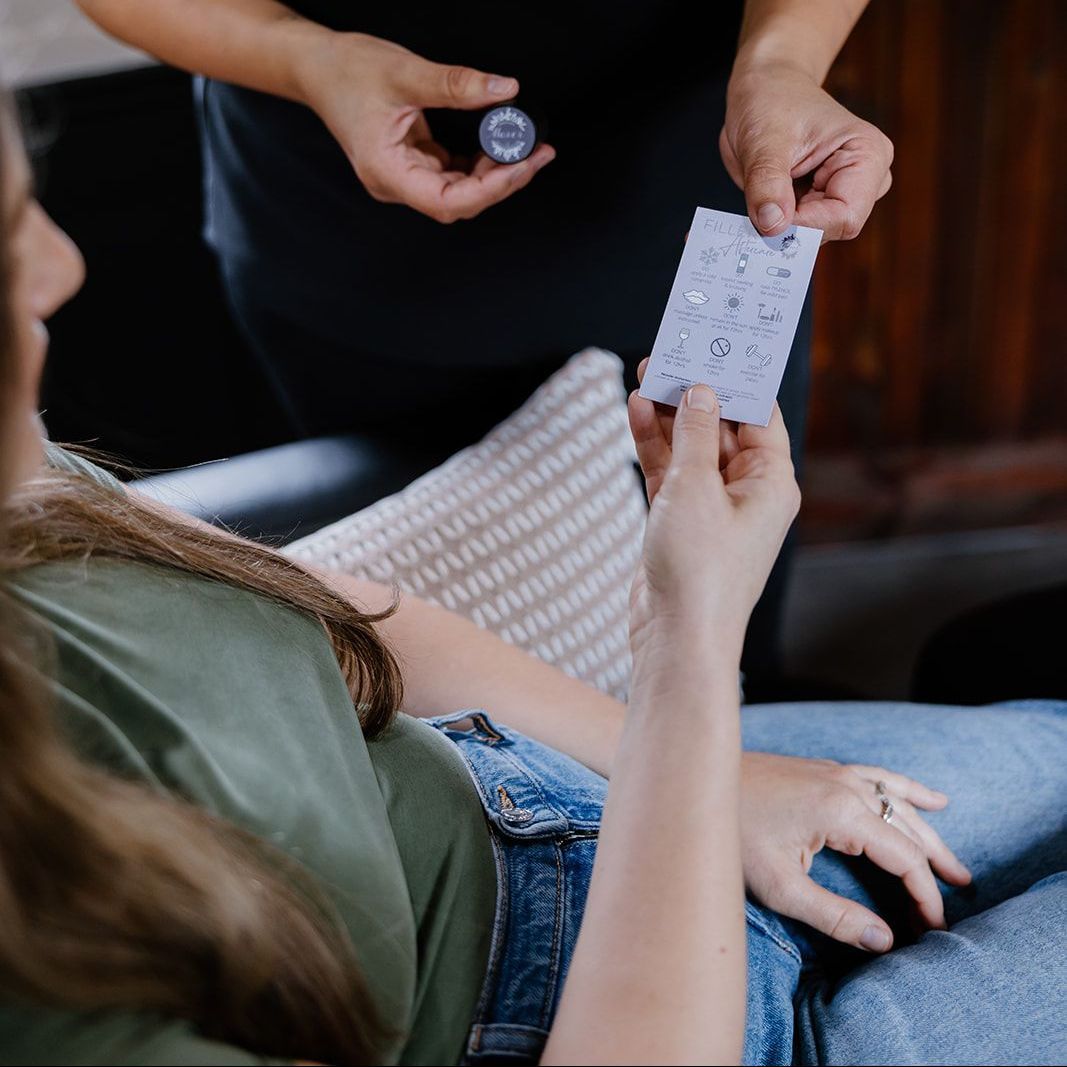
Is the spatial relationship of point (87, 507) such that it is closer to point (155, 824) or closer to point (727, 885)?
point (155, 824)

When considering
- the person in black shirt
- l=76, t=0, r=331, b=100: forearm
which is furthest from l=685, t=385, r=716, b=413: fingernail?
l=76, t=0, r=331, b=100: forearm

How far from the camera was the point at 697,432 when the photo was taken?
2.40 feet

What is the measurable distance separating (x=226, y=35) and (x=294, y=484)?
1.48ft

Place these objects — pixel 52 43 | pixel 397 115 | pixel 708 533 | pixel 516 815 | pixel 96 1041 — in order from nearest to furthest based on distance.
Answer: pixel 96 1041 → pixel 708 533 → pixel 516 815 → pixel 397 115 → pixel 52 43

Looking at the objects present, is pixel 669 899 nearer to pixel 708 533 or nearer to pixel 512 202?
pixel 708 533

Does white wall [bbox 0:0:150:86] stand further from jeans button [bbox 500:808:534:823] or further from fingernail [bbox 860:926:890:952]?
fingernail [bbox 860:926:890:952]

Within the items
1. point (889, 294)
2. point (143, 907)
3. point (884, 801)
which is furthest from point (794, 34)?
point (889, 294)

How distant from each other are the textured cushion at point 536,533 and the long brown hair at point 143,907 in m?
0.49

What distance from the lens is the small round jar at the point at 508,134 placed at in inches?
41.5

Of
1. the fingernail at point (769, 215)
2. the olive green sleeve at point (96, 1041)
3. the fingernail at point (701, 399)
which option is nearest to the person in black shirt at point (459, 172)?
the fingernail at point (769, 215)

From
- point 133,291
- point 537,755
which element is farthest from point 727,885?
point 133,291

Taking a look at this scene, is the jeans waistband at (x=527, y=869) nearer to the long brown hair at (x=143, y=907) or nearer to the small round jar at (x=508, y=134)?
the long brown hair at (x=143, y=907)

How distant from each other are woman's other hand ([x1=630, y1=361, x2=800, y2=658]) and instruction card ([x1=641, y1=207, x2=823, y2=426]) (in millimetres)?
51

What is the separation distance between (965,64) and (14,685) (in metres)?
1.74
